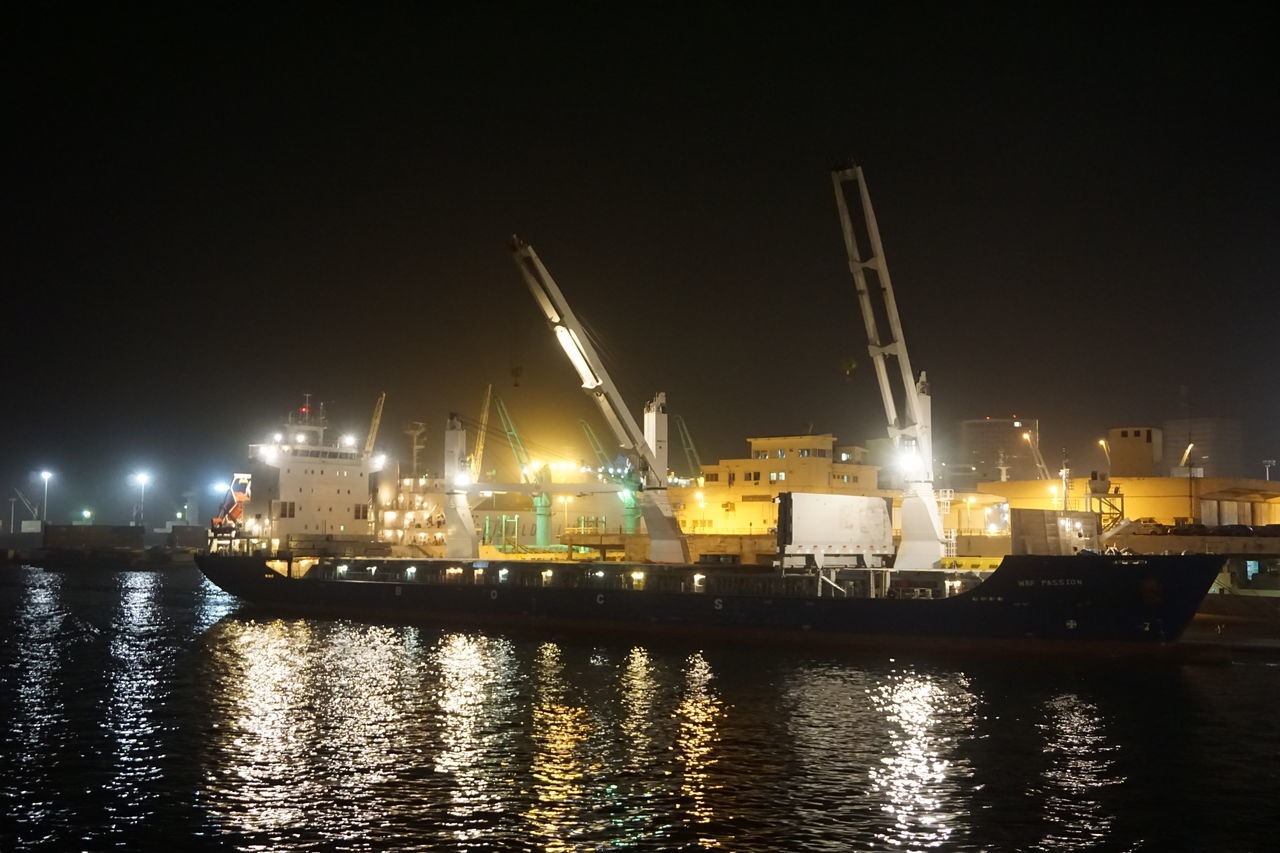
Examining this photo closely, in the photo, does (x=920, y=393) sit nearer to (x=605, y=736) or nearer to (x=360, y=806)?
(x=605, y=736)

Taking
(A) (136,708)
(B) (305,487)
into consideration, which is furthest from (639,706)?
(B) (305,487)

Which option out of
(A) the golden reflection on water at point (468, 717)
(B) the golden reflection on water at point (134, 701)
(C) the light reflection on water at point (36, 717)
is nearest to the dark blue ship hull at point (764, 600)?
(A) the golden reflection on water at point (468, 717)

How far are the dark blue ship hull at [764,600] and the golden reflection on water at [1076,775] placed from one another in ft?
30.0

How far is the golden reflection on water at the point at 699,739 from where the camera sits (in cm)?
2047

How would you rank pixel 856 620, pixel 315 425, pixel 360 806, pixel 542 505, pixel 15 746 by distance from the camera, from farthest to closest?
pixel 542 505
pixel 315 425
pixel 856 620
pixel 15 746
pixel 360 806

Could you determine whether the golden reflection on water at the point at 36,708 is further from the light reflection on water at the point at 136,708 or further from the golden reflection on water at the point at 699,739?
the golden reflection on water at the point at 699,739

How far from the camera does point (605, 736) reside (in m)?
26.6

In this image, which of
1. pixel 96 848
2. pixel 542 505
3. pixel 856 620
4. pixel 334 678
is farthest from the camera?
pixel 542 505

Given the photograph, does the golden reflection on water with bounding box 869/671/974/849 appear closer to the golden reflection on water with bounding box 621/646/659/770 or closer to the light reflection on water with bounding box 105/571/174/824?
the golden reflection on water with bounding box 621/646/659/770

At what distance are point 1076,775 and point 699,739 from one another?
28.4 ft

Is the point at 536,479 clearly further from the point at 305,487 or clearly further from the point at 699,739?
the point at 699,739

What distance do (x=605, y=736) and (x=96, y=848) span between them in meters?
12.1

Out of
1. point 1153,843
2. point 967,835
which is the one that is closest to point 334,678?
point 967,835

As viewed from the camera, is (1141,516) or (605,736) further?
(1141,516)
